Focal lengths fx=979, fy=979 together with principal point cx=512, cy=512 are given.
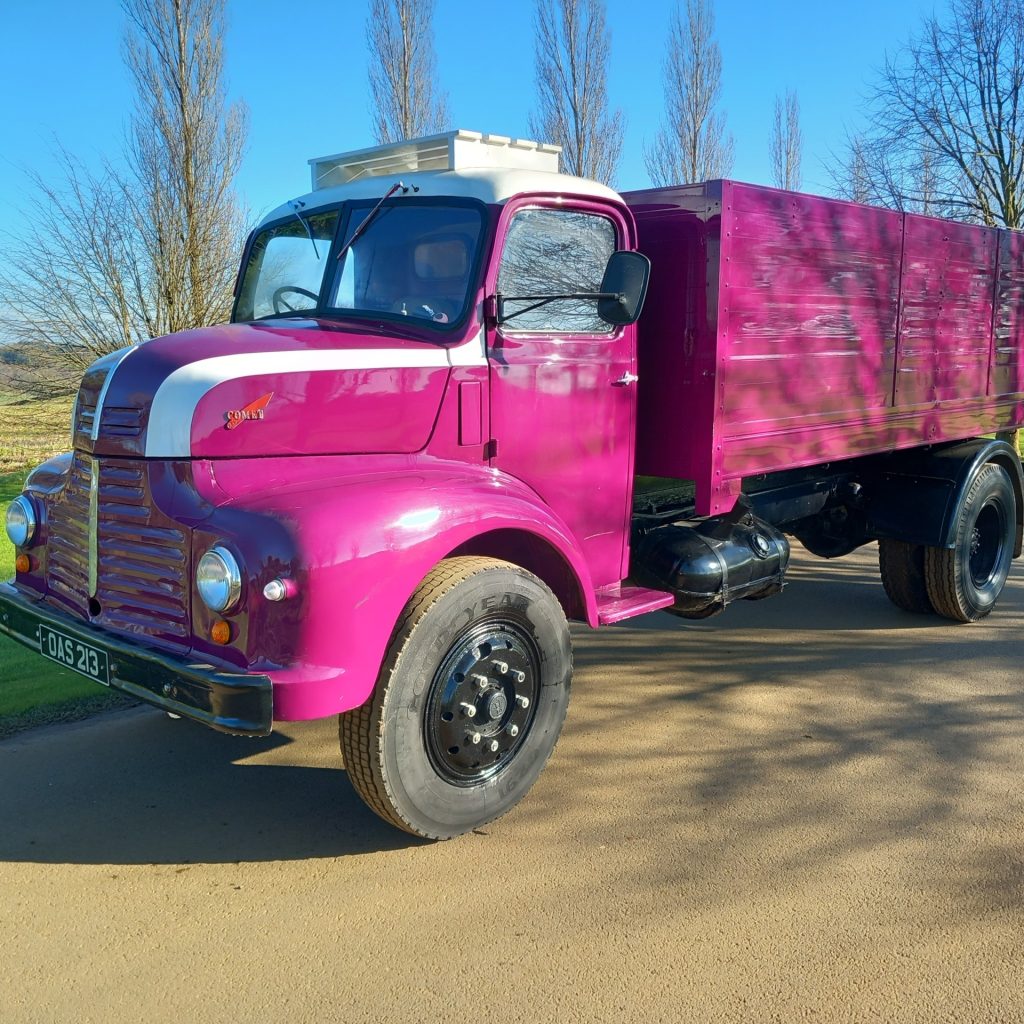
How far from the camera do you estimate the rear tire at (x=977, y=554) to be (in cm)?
616

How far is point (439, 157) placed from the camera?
4242 mm

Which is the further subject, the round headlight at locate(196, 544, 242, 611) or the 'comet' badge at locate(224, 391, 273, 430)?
the 'comet' badge at locate(224, 391, 273, 430)

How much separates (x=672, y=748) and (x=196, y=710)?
2.19m

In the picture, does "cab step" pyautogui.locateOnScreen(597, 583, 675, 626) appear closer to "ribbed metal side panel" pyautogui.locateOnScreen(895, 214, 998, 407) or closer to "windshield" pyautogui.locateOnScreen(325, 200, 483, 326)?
"windshield" pyautogui.locateOnScreen(325, 200, 483, 326)

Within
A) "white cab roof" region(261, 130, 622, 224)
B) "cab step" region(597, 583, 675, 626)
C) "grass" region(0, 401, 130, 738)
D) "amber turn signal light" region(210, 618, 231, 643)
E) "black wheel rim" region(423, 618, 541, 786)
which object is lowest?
"grass" region(0, 401, 130, 738)

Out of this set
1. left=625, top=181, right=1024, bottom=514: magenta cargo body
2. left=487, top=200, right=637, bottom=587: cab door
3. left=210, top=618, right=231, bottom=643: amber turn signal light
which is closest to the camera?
left=210, top=618, right=231, bottom=643: amber turn signal light

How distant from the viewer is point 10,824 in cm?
359

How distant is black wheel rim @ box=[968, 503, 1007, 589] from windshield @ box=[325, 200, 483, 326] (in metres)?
4.55

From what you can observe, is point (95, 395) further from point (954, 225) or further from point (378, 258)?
point (954, 225)

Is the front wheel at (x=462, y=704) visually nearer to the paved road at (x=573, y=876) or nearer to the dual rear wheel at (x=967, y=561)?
the paved road at (x=573, y=876)

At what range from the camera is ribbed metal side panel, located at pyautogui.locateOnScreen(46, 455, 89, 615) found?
356 centimetres

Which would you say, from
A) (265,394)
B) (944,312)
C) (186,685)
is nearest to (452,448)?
(265,394)

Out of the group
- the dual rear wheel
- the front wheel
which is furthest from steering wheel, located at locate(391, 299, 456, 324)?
the dual rear wheel

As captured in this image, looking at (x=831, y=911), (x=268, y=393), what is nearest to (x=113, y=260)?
(x=268, y=393)
